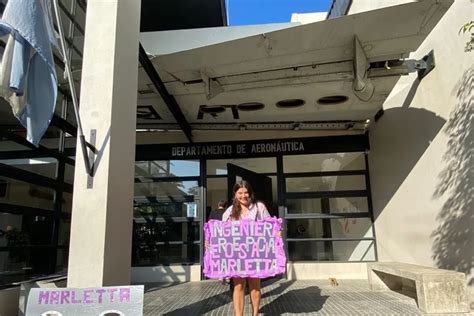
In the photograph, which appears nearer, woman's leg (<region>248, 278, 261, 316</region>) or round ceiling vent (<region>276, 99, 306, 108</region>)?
woman's leg (<region>248, 278, 261, 316</region>)

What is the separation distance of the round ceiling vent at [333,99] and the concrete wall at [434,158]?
94 centimetres

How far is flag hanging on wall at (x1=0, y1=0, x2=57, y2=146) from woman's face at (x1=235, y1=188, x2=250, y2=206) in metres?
2.05

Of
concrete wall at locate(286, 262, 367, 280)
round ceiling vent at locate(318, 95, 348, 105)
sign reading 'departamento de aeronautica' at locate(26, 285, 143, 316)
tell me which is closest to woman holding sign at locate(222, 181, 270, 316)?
sign reading 'departamento de aeronautica' at locate(26, 285, 143, 316)

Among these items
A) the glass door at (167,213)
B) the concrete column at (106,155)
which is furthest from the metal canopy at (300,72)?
the concrete column at (106,155)

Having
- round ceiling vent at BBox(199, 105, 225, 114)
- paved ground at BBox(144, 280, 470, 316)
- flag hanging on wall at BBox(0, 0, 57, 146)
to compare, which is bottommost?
paved ground at BBox(144, 280, 470, 316)

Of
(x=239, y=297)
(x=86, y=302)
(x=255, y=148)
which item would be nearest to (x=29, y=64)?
(x=86, y=302)

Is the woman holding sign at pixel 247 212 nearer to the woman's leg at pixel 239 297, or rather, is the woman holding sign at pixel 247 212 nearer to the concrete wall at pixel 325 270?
the woman's leg at pixel 239 297

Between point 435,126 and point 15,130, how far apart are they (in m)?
5.75

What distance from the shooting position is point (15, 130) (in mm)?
5371

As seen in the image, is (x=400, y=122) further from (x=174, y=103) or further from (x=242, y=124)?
(x=174, y=103)

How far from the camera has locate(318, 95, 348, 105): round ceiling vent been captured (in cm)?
790

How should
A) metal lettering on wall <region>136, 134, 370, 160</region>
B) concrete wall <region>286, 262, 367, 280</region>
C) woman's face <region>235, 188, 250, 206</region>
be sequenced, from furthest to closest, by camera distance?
1. metal lettering on wall <region>136, 134, 370, 160</region>
2. concrete wall <region>286, 262, 367, 280</region>
3. woman's face <region>235, 188, 250, 206</region>

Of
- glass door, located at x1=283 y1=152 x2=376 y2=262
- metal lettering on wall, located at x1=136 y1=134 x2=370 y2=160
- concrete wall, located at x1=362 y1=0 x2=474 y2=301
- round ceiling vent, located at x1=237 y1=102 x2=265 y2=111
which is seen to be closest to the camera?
concrete wall, located at x1=362 y1=0 x2=474 y2=301

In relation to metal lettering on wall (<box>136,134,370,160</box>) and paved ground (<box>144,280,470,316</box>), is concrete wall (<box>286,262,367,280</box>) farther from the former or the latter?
metal lettering on wall (<box>136,134,370,160</box>)
